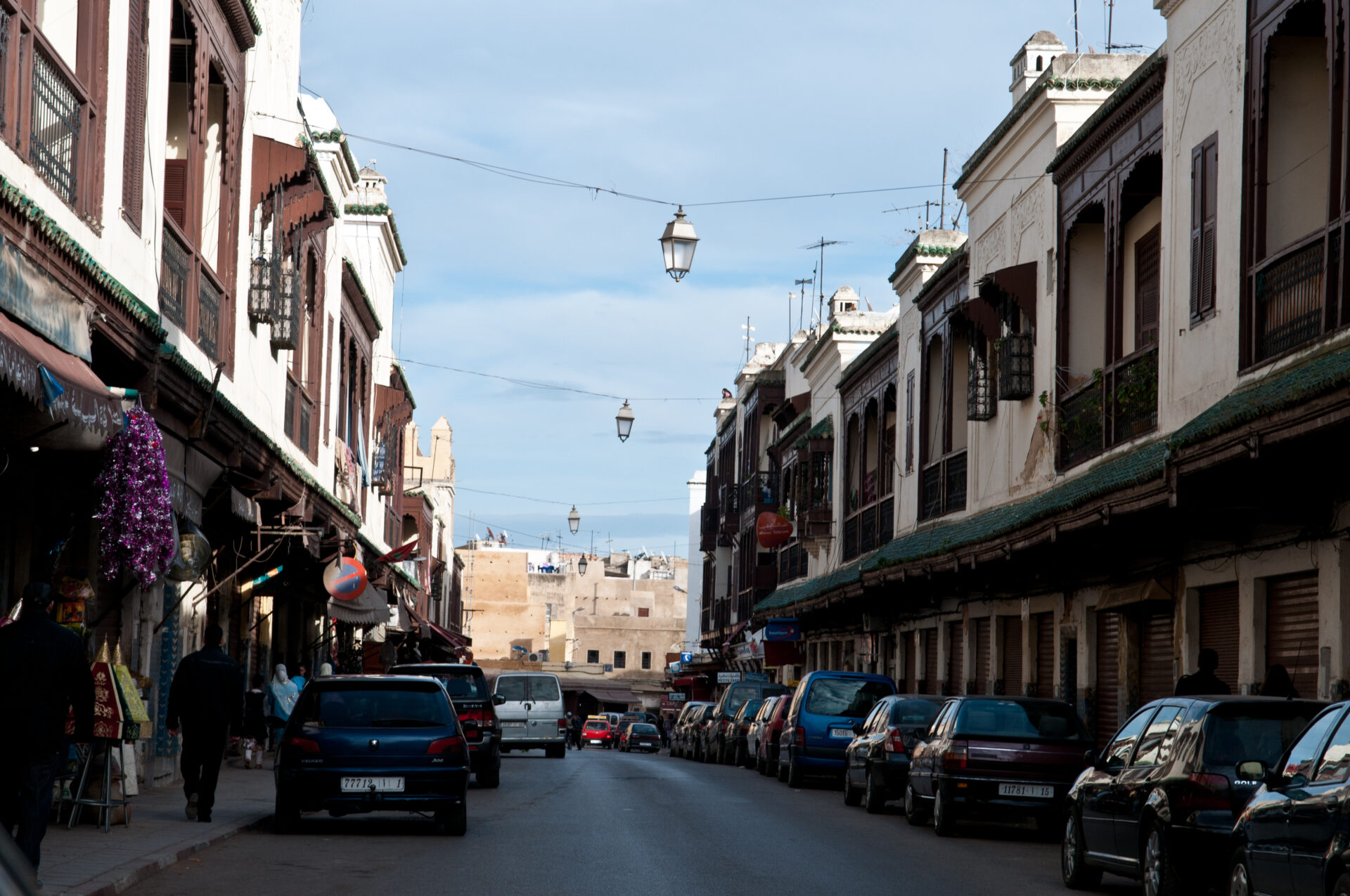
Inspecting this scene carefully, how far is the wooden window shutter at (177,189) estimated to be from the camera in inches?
776

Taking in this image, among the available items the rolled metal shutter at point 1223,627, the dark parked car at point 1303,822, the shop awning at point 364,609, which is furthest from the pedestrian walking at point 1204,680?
the shop awning at point 364,609

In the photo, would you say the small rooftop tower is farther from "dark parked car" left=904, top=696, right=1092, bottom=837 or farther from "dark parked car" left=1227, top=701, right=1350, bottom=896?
"dark parked car" left=1227, top=701, right=1350, bottom=896

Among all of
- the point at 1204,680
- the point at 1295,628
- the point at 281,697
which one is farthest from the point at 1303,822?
the point at 281,697

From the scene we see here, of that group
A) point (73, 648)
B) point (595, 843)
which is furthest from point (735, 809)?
point (73, 648)

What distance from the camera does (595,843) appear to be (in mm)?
15375

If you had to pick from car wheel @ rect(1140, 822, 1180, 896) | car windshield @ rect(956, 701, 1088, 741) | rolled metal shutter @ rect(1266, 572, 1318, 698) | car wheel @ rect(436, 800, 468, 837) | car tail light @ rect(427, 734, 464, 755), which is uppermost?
Result: rolled metal shutter @ rect(1266, 572, 1318, 698)

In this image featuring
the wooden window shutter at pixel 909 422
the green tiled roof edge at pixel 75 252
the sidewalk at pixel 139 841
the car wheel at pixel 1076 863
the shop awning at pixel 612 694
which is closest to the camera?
the sidewalk at pixel 139 841

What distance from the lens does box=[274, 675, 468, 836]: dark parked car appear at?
15.4 meters

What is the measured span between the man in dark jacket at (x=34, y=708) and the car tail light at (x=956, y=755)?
932 centimetres

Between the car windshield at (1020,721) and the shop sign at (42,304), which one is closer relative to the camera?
the shop sign at (42,304)

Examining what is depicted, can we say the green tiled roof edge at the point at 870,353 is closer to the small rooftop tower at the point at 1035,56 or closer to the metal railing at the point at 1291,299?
the small rooftop tower at the point at 1035,56

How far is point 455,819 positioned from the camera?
15977 mm

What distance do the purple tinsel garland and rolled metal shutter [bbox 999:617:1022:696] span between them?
1707cm

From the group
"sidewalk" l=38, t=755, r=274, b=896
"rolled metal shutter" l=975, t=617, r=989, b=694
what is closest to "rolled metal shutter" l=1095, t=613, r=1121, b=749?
"rolled metal shutter" l=975, t=617, r=989, b=694
